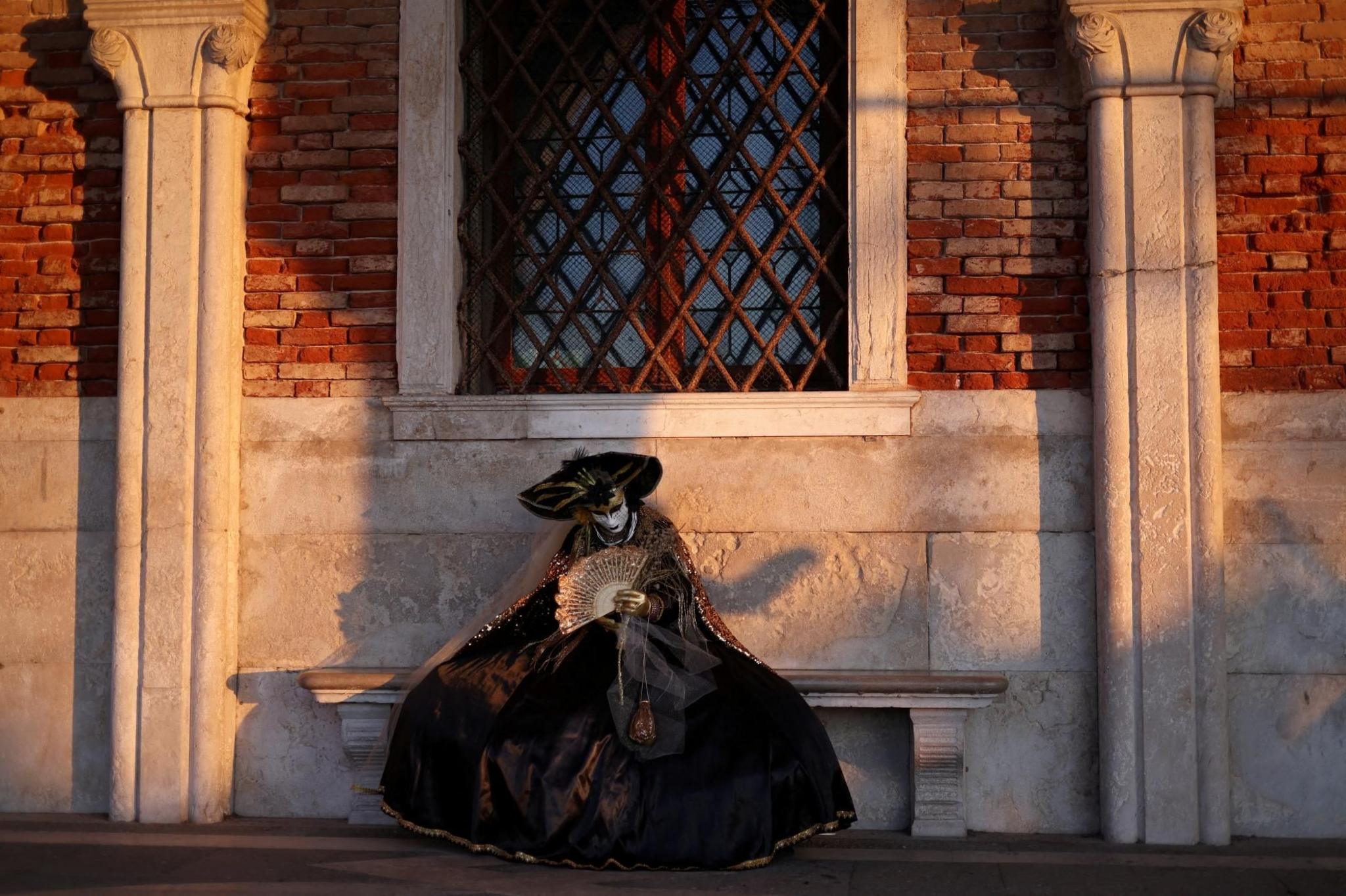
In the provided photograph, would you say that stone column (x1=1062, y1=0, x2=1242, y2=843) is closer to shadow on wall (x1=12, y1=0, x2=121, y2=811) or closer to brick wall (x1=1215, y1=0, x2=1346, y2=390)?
brick wall (x1=1215, y1=0, x2=1346, y2=390)

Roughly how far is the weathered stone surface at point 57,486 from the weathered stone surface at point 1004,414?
134 inches

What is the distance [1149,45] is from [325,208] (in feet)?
11.2

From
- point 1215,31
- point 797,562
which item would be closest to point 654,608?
point 797,562

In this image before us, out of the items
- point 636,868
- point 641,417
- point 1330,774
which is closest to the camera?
point 636,868

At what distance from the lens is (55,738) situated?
6.47 metres

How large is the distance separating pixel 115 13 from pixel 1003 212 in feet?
12.3

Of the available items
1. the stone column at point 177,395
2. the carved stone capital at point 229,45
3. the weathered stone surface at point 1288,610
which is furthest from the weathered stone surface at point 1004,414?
the carved stone capital at point 229,45

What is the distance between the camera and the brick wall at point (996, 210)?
6.16 meters

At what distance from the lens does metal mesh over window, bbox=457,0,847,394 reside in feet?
21.1

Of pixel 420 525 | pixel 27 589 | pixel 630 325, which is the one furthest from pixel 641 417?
pixel 27 589

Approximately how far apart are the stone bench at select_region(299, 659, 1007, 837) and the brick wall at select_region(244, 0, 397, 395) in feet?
4.09

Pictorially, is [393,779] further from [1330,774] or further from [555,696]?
[1330,774]

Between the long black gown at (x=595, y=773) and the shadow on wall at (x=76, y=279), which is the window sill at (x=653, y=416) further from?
the shadow on wall at (x=76, y=279)

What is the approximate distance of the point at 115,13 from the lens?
21.1 ft
